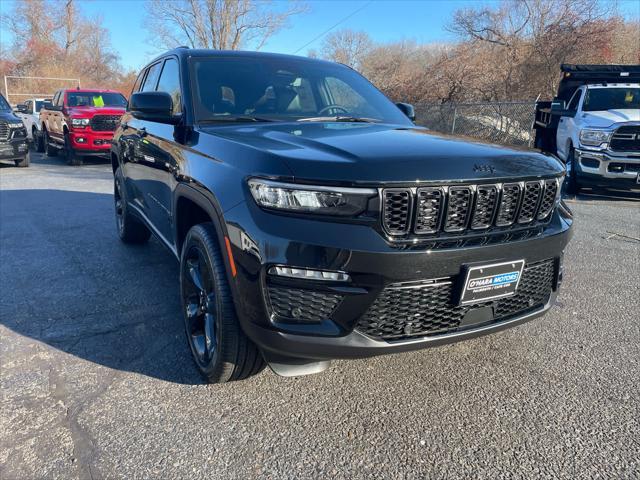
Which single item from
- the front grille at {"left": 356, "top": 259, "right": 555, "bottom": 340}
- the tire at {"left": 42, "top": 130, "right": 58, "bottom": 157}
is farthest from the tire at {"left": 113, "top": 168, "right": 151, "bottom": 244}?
the tire at {"left": 42, "top": 130, "right": 58, "bottom": 157}

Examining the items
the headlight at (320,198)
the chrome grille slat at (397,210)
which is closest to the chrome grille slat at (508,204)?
the chrome grille slat at (397,210)

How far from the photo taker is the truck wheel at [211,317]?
2.29 meters

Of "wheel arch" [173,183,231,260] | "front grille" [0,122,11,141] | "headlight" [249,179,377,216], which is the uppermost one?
"headlight" [249,179,377,216]

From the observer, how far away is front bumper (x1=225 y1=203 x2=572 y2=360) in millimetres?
1933

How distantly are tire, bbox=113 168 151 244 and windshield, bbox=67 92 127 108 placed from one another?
920 cm

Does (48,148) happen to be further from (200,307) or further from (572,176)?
(200,307)

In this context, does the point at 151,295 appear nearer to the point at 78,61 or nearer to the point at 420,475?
the point at 420,475

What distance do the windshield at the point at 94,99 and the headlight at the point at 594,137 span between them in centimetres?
1122

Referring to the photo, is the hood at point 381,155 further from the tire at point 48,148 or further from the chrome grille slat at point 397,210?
the tire at point 48,148

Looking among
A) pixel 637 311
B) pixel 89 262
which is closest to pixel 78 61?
pixel 89 262

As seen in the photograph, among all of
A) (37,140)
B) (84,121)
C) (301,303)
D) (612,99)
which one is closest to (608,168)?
(612,99)

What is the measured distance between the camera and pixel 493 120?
49.8 ft

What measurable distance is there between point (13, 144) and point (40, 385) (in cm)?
1105

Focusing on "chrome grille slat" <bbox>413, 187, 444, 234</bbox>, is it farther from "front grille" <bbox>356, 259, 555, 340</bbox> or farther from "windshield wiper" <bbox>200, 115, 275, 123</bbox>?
"windshield wiper" <bbox>200, 115, 275, 123</bbox>
